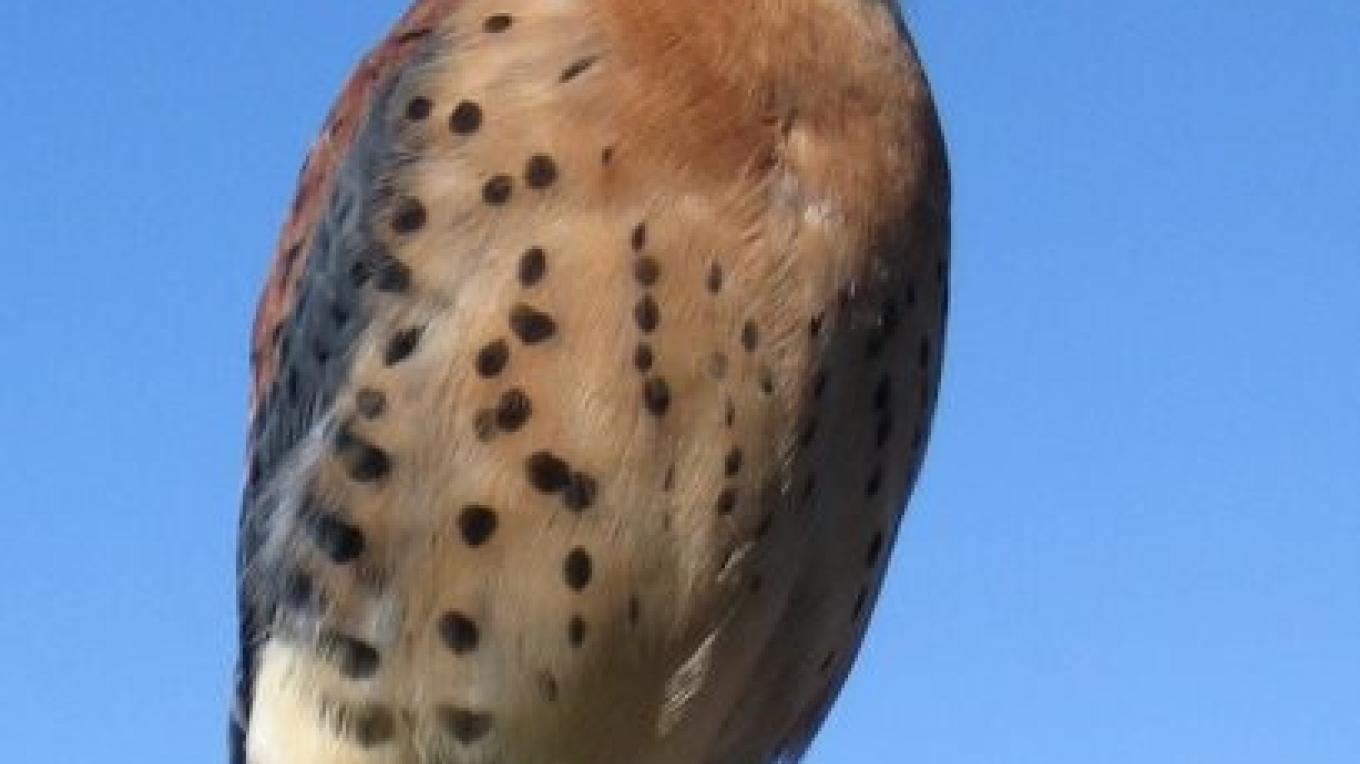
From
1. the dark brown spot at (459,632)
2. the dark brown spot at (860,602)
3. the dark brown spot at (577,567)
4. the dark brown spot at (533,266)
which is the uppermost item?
the dark brown spot at (533,266)

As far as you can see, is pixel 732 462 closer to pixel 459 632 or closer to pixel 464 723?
pixel 459 632

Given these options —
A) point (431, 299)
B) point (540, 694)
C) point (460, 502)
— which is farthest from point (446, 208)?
point (540, 694)

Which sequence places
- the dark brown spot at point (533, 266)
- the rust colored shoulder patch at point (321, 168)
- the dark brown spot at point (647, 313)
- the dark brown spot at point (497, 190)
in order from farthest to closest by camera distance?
the rust colored shoulder patch at point (321, 168)
the dark brown spot at point (497, 190)
the dark brown spot at point (533, 266)
the dark brown spot at point (647, 313)

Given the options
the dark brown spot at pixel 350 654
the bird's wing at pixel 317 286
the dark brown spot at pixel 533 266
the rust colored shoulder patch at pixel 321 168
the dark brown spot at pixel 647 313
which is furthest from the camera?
the rust colored shoulder patch at pixel 321 168

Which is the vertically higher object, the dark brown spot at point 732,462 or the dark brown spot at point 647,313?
the dark brown spot at point 647,313

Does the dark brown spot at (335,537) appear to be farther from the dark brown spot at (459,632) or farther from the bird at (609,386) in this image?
the dark brown spot at (459,632)

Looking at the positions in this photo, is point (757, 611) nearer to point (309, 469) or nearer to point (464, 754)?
point (464, 754)

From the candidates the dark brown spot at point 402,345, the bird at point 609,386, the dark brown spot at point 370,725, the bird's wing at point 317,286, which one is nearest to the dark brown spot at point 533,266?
the bird at point 609,386
